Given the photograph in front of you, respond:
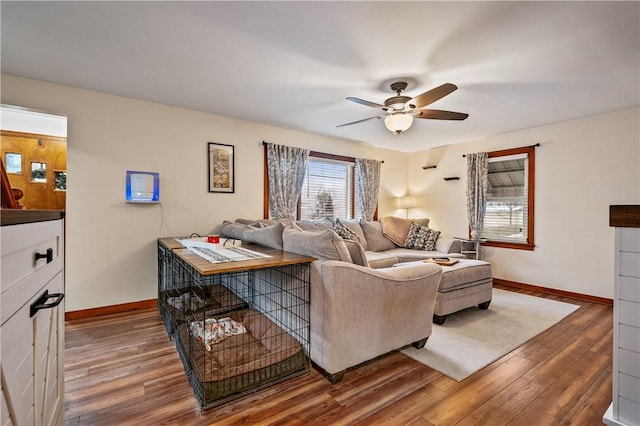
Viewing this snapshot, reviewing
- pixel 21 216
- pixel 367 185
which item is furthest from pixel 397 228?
pixel 21 216

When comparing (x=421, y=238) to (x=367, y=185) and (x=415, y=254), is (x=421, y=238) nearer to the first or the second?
(x=415, y=254)

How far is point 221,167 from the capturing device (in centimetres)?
391

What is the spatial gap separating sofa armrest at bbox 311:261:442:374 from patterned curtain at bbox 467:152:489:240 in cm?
317

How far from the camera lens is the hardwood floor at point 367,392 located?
1.62 m

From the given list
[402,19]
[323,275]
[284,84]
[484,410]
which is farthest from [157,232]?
[484,410]

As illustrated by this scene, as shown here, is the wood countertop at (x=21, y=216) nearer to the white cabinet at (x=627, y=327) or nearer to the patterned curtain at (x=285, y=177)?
the white cabinet at (x=627, y=327)

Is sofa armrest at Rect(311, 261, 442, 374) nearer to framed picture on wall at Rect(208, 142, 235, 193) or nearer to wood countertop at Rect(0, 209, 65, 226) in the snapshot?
wood countertop at Rect(0, 209, 65, 226)

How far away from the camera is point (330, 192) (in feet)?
17.1

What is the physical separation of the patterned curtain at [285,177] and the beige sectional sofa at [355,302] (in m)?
1.92

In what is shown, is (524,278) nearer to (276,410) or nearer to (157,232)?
(276,410)

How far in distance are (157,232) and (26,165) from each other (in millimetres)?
2613

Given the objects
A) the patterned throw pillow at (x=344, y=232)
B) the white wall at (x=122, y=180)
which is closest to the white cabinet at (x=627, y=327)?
the patterned throw pillow at (x=344, y=232)

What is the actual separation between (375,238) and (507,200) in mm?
2242

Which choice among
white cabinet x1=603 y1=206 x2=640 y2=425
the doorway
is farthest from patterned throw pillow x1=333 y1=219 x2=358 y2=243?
the doorway
